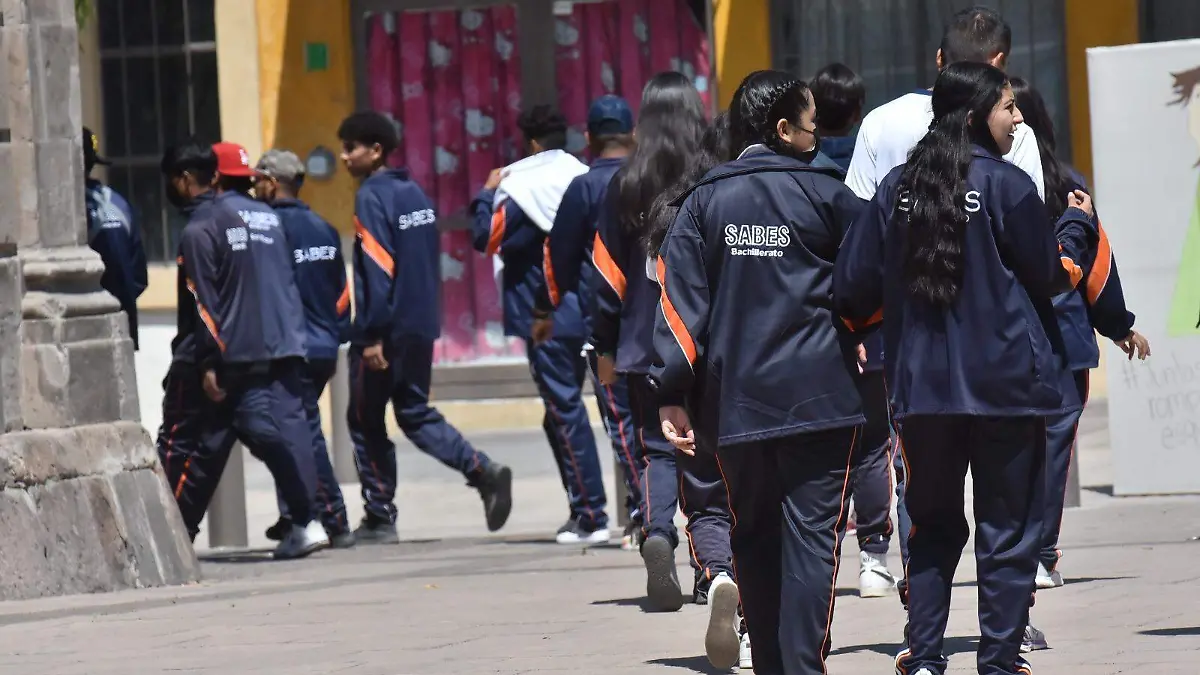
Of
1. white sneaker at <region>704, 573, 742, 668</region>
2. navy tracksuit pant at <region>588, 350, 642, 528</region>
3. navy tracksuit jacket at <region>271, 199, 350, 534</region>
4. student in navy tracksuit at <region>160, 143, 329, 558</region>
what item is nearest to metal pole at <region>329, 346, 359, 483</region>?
navy tracksuit jacket at <region>271, 199, 350, 534</region>

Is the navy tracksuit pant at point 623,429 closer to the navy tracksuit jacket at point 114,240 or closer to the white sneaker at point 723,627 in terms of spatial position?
the navy tracksuit jacket at point 114,240

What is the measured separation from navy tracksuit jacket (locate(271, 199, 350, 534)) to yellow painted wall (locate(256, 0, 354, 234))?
16.2ft

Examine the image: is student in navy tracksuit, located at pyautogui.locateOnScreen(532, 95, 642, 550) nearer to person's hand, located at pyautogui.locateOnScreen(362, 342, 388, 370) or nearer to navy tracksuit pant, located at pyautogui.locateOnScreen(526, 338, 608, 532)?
navy tracksuit pant, located at pyautogui.locateOnScreen(526, 338, 608, 532)

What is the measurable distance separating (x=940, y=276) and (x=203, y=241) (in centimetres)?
518

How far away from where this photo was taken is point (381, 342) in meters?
10.6

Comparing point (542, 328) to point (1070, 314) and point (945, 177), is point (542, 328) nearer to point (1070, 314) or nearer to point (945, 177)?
point (1070, 314)

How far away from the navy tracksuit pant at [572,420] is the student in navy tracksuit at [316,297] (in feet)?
3.88

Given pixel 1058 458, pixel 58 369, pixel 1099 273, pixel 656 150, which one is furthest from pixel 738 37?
pixel 1099 273

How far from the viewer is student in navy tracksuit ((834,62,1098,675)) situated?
18.1 feet

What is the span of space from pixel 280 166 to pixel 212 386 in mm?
1405

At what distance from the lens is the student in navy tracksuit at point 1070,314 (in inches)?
266

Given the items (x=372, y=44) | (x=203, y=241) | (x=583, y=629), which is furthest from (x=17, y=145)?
(x=372, y=44)

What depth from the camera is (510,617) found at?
782 centimetres

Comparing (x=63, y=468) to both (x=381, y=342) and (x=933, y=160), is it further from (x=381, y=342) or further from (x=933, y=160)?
(x=933, y=160)
